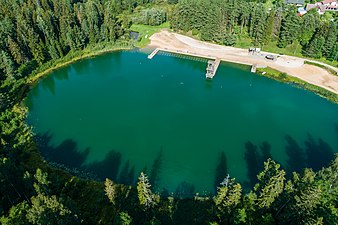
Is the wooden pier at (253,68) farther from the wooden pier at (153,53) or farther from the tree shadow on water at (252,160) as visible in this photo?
the tree shadow on water at (252,160)

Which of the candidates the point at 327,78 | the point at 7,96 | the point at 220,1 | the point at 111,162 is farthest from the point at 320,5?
the point at 7,96

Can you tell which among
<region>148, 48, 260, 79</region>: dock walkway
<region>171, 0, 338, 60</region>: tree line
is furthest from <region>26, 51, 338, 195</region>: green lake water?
<region>171, 0, 338, 60</region>: tree line

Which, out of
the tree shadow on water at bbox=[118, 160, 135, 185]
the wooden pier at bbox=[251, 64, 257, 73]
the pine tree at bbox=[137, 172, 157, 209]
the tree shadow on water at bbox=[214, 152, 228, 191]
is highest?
the pine tree at bbox=[137, 172, 157, 209]

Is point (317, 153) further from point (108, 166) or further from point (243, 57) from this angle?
point (243, 57)

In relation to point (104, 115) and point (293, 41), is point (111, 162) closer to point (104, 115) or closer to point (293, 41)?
point (104, 115)

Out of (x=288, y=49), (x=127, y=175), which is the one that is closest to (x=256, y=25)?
(x=288, y=49)

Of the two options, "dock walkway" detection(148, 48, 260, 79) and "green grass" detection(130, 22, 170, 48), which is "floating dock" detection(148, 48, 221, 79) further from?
"green grass" detection(130, 22, 170, 48)

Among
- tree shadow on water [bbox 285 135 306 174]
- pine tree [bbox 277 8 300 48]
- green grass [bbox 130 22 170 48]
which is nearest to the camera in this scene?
tree shadow on water [bbox 285 135 306 174]

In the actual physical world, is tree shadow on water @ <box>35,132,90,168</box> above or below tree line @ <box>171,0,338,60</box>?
below
